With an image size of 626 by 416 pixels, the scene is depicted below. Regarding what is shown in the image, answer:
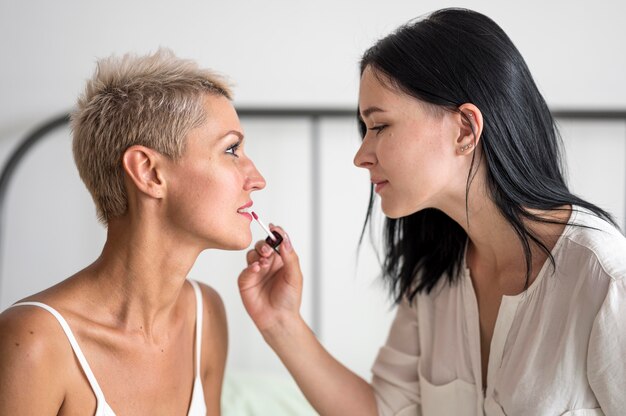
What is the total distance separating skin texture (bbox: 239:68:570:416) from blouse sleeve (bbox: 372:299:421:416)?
0.03 m

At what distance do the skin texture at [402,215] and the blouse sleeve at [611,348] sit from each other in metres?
0.18

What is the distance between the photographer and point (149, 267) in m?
1.29

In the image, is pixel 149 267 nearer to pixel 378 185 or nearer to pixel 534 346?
pixel 378 185

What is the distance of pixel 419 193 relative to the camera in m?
1.33

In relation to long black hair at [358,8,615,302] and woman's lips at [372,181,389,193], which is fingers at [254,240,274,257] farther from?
long black hair at [358,8,615,302]

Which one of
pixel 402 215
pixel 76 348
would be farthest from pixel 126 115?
pixel 402 215

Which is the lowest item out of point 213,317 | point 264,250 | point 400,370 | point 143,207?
point 400,370

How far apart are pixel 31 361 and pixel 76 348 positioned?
0.08m

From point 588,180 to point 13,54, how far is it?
179cm

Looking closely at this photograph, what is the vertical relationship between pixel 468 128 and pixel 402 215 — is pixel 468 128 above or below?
above

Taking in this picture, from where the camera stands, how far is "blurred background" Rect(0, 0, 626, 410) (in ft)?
7.39

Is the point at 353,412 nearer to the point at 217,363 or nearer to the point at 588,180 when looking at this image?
the point at 217,363

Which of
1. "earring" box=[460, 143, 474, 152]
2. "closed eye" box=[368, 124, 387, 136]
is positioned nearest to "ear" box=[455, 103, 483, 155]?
"earring" box=[460, 143, 474, 152]

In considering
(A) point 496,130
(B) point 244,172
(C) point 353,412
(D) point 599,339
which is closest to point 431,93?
(A) point 496,130
